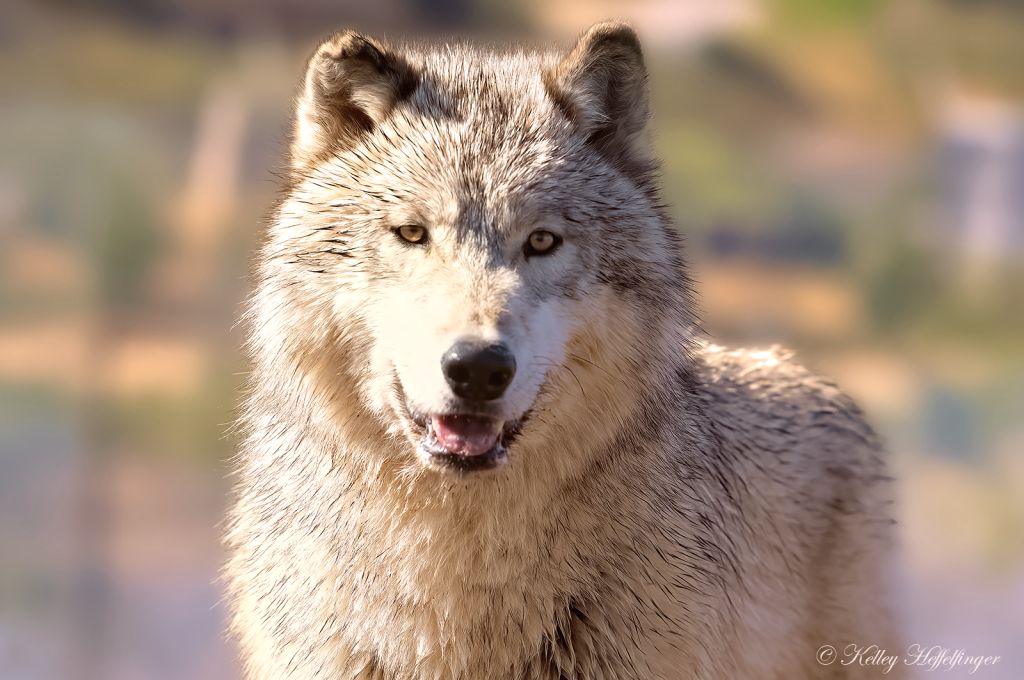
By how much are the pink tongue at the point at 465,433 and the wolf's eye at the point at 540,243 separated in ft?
1.79

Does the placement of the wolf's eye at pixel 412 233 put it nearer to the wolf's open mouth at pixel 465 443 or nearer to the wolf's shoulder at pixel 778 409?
the wolf's open mouth at pixel 465 443

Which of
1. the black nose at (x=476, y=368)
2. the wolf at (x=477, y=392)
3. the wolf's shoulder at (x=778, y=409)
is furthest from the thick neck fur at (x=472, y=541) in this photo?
the wolf's shoulder at (x=778, y=409)

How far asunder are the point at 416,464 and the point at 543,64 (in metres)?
1.54

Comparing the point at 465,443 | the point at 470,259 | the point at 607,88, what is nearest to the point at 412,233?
the point at 470,259

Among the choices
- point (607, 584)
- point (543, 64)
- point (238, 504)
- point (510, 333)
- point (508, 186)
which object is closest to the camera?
point (510, 333)

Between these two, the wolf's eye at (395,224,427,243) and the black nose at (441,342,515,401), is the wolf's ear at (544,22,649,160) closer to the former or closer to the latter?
the wolf's eye at (395,224,427,243)

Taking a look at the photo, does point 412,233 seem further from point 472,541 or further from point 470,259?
point 472,541

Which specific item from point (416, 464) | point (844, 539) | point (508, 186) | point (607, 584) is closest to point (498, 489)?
point (416, 464)

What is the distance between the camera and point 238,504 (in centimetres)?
330

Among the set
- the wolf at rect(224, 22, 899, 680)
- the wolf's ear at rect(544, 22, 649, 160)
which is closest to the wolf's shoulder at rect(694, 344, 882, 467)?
the wolf at rect(224, 22, 899, 680)

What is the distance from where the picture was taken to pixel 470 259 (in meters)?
2.37

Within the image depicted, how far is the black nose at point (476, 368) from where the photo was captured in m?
2.13

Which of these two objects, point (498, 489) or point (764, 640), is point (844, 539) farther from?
point (498, 489)

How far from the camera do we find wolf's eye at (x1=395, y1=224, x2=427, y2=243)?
2.46m
